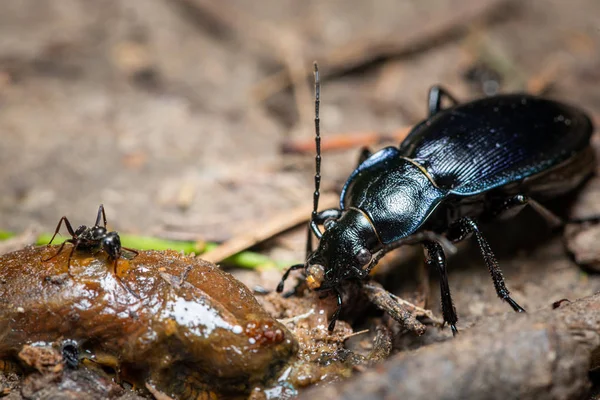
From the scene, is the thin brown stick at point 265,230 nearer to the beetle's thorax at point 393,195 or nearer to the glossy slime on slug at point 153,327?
the beetle's thorax at point 393,195

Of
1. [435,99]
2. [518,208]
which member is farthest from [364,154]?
[518,208]

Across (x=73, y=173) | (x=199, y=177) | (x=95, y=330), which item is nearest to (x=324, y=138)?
(x=199, y=177)

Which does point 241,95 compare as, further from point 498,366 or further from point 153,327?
point 498,366

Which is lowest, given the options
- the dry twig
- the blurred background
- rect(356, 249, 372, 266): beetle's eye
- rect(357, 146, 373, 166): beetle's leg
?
the dry twig

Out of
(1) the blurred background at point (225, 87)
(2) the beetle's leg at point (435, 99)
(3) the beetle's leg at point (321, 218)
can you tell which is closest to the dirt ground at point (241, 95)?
(1) the blurred background at point (225, 87)

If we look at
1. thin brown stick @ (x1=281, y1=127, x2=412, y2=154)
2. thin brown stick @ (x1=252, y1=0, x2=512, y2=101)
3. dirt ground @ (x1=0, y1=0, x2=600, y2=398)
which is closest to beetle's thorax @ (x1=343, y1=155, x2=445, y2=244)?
dirt ground @ (x1=0, y1=0, x2=600, y2=398)

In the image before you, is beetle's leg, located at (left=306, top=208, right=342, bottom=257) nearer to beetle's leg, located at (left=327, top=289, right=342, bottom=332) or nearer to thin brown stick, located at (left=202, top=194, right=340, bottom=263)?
beetle's leg, located at (left=327, top=289, right=342, bottom=332)

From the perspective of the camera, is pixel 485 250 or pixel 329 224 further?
pixel 485 250
